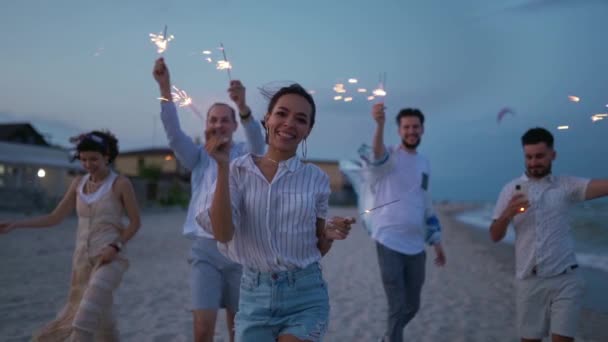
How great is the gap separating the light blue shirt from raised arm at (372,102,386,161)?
3.33ft

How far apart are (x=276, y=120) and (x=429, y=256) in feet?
44.5

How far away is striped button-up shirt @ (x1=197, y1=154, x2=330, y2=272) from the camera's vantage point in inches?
99.3

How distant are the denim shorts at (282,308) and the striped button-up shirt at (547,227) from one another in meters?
2.20

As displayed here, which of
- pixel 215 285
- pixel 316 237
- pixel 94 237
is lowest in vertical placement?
pixel 215 285

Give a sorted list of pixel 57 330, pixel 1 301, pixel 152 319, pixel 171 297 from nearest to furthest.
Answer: pixel 57 330
pixel 152 319
pixel 1 301
pixel 171 297

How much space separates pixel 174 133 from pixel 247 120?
61cm

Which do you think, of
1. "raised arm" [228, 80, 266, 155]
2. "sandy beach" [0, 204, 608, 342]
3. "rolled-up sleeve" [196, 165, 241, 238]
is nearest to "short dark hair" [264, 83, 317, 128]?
"rolled-up sleeve" [196, 165, 241, 238]

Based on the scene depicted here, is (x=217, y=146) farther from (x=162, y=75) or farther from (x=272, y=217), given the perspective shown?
(x=162, y=75)

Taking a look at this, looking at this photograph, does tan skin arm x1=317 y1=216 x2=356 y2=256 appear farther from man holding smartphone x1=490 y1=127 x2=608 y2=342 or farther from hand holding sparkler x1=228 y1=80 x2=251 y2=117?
man holding smartphone x1=490 y1=127 x2=608 y2=342

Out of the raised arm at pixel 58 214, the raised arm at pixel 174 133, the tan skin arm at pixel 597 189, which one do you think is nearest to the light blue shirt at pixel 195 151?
the raised arm at pixel 174 133

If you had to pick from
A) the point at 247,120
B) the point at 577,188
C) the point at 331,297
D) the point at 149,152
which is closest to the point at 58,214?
the point at 247,120

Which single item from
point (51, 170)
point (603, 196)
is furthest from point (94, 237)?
point (51, 170)

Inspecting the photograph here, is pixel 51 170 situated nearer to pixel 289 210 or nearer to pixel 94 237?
pixel 94 237

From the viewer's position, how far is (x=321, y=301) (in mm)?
2557
